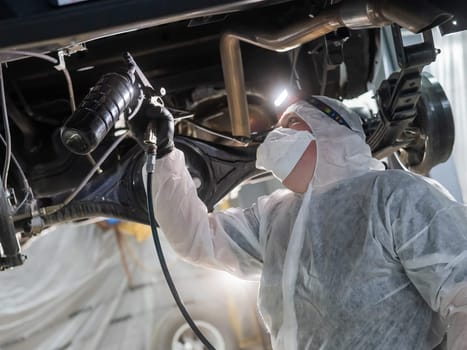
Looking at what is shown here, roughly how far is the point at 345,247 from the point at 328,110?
11.1 inches

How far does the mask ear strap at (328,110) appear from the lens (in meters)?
1.16

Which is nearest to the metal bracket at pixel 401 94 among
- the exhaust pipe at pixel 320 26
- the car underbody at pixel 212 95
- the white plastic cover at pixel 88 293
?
the car underbody at pixel 212 95

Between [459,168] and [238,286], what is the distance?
5.04 ft

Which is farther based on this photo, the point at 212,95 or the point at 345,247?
the point at 212,95

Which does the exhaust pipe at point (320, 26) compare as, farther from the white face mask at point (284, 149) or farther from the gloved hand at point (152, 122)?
the gloved hand at point (152, 122)

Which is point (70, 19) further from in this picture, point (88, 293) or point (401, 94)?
point (88, 293)

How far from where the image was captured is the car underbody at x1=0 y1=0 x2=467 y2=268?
39.6 inches

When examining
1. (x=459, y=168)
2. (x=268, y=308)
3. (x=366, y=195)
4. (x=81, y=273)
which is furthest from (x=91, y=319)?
(x=366, y=195)

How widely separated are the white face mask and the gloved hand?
0.21 meters

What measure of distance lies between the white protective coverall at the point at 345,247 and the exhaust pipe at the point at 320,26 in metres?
0.13

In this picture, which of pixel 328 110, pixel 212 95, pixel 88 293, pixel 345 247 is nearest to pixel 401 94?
pixel 328 110

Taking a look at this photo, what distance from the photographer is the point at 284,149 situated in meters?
1.12

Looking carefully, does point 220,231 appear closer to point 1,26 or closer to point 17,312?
point 1,26

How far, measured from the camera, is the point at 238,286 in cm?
340
